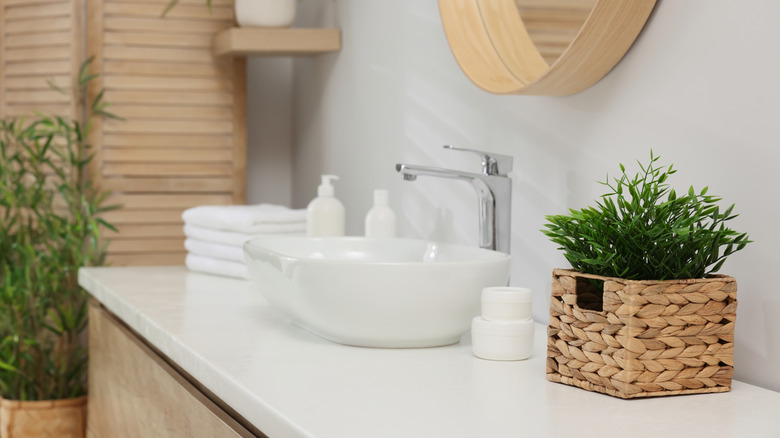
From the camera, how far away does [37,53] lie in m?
2.43

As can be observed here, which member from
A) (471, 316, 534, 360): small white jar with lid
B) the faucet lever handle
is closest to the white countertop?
(471, 316, 534, 360): small white jar with lid

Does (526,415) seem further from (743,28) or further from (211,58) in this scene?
(211,58)

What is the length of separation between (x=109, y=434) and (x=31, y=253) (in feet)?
2.76

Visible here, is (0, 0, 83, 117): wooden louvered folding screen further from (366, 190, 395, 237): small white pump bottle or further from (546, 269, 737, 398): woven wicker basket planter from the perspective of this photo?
(546, 269, 737, 398): woven wicker basket planter

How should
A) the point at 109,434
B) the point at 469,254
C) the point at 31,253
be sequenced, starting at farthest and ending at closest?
the point at 31,253 → the point at 109,434 → the point at 469,254

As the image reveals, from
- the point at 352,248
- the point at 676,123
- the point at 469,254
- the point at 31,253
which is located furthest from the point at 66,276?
the point at 676,123

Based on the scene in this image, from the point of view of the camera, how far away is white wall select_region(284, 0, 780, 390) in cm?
96

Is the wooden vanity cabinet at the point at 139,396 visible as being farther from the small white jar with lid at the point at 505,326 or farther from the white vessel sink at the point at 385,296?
the small white jar with lid at the point at 505,326

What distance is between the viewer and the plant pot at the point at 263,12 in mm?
2277

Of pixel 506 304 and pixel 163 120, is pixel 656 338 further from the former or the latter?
pixel 163 120

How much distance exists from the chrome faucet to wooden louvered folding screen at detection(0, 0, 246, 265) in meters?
1.27

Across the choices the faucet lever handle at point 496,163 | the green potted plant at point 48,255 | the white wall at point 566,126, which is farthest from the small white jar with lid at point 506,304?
the green potted plant at point 48,255

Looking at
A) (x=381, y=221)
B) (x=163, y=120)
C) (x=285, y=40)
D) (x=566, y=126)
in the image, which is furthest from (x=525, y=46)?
(x=163, y=120)

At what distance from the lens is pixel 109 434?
1645 millimetres
